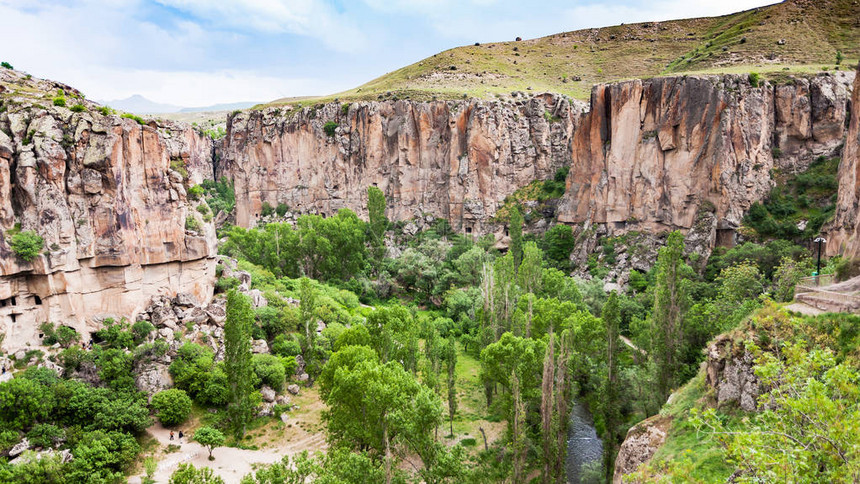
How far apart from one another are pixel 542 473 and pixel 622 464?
5.25 m

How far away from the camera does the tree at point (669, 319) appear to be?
26422mm

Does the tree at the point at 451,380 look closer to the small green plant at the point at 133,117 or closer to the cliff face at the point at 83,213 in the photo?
the cliff face at the point at 83,213

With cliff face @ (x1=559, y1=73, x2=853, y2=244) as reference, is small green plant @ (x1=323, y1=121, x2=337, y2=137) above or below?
above

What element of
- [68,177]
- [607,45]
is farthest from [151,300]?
[607,45]

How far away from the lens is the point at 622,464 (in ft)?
60.0

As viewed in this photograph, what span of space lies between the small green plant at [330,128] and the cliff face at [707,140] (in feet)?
131

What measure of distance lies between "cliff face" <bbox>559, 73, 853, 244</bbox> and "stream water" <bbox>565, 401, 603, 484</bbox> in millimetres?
26341

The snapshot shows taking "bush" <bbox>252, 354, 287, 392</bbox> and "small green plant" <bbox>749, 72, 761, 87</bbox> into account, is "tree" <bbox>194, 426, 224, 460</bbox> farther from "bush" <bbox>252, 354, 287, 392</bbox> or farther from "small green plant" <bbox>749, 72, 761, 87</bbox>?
"small green plant" <bbox>749, 72, 761, 87</bbox>

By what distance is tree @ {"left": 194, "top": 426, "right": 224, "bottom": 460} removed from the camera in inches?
962

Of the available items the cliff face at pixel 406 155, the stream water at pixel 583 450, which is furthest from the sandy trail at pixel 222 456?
the cliff face at pixel 406 155

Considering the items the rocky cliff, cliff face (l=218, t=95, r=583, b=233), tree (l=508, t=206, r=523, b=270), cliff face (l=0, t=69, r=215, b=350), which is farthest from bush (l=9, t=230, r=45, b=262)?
the rocky cliff

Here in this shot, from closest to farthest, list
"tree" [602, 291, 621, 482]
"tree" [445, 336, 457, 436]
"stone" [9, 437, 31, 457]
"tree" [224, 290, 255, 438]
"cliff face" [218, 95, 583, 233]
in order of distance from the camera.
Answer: "stone" [9, 437, 31, 457]
"tree" [602, 291, 621, 482]
"tree" [224, 290, 255, 438]
"tree" [445, 336, 457, 436]
"cliff face" [218, 95, 583, 233]

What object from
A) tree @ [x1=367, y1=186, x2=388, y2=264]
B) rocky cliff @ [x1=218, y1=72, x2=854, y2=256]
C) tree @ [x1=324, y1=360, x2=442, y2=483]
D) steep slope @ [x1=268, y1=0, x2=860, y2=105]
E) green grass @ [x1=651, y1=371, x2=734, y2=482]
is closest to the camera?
green grass @ [x1=651, y1=371, x2=734, y2=482]

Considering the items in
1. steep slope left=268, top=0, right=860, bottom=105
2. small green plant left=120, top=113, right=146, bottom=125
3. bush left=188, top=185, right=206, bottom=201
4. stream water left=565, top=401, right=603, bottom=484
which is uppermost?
steep slope left=268, top=0, right=860, bottom=105
